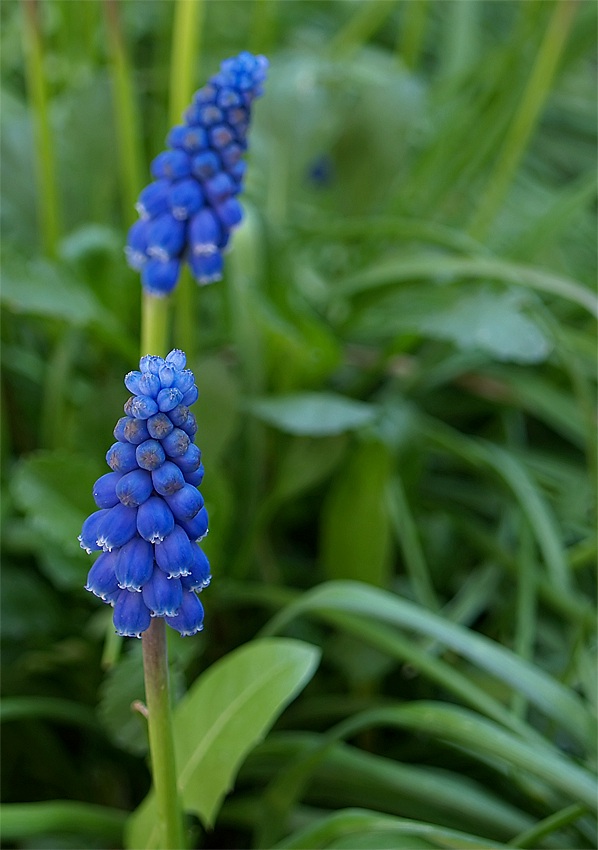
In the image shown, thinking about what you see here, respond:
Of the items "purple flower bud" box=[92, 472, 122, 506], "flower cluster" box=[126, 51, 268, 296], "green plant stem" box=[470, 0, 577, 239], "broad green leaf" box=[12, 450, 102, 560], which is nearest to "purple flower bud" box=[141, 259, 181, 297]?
"flower cluster" box=[126, 51, 268, 296]

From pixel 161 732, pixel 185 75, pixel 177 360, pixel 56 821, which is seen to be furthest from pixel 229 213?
pixel 56 821

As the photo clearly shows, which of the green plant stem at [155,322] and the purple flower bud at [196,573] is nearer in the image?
the purple flower bud at [196,573]

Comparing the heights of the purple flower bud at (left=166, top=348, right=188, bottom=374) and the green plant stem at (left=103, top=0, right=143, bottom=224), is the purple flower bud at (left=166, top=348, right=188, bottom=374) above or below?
below

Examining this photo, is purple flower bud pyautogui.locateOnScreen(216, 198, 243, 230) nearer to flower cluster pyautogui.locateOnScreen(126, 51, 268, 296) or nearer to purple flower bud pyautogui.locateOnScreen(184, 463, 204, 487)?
flower cluster pyautogui.locateOnScreen(126, 51, 268, 296)

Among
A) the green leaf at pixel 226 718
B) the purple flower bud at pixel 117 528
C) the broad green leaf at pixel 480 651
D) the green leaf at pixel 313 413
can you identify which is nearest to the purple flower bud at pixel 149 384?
the purple flower bud at pixel 117 528

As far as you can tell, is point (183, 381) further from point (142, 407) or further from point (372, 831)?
point (372, 831)

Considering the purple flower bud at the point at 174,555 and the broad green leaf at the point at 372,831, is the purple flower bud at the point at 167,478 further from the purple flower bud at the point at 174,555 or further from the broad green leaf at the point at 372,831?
the broad green leaf at the point at 372,831

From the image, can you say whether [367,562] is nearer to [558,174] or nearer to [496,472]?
[496,472]
